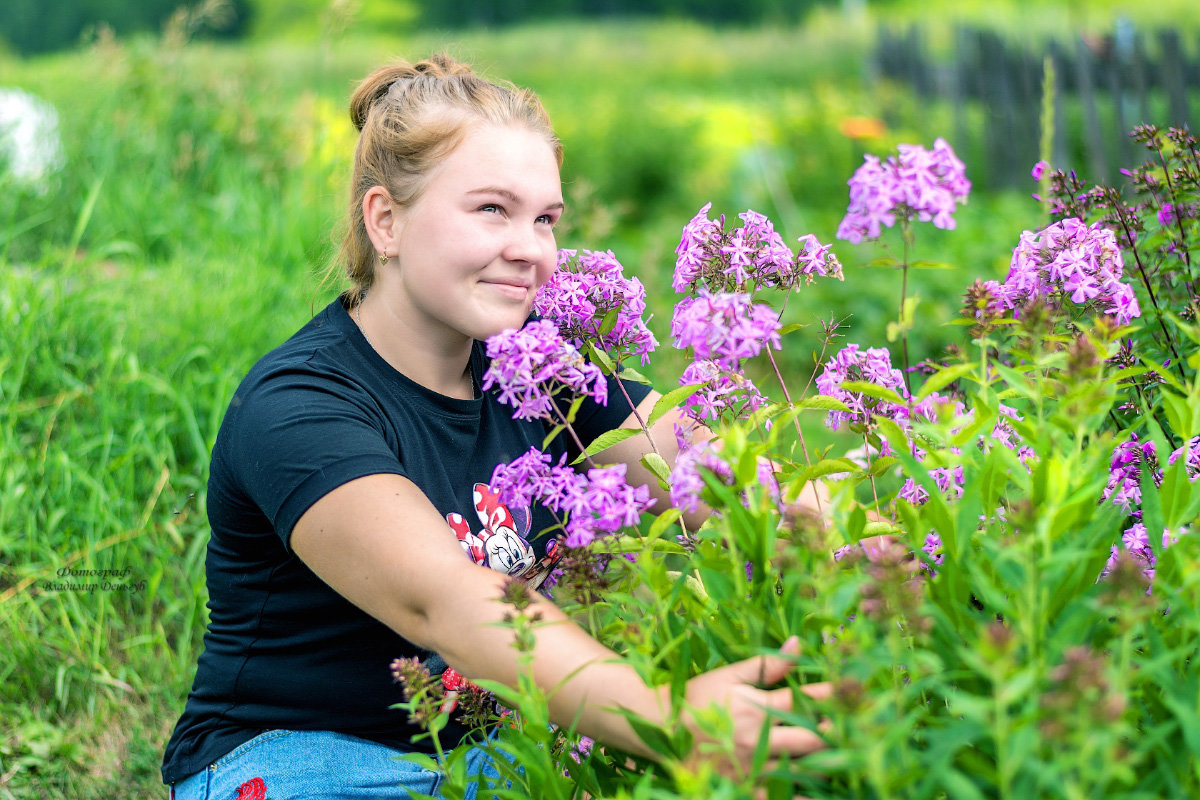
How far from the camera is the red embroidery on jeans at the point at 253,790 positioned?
1974 mm

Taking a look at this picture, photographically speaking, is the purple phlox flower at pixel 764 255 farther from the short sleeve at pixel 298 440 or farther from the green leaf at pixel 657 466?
the short sleeve at pixel 298 440

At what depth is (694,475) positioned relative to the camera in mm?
1357

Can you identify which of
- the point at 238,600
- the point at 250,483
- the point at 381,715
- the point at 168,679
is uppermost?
the point at 250,483

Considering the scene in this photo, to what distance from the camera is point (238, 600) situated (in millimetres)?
2094

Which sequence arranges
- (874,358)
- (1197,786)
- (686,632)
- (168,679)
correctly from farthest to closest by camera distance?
1. (168,679)
2. (874,358)
3. (686,632)
4. (1197,786)

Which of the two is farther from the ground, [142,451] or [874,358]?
[874,358]

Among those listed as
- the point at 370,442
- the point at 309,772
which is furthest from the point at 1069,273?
the point at 309,772

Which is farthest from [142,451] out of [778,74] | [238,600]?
[778,74]

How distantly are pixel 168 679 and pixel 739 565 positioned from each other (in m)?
2.40

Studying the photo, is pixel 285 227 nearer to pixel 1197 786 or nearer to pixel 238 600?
pixel 238 600

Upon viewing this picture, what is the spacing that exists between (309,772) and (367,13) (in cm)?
3094

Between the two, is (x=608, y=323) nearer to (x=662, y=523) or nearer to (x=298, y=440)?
(x=662, y=523)

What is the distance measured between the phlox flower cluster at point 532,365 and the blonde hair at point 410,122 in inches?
27.7

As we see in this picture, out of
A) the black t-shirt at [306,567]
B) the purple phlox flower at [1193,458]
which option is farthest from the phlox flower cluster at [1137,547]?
the black t-shirt at [306,567]
